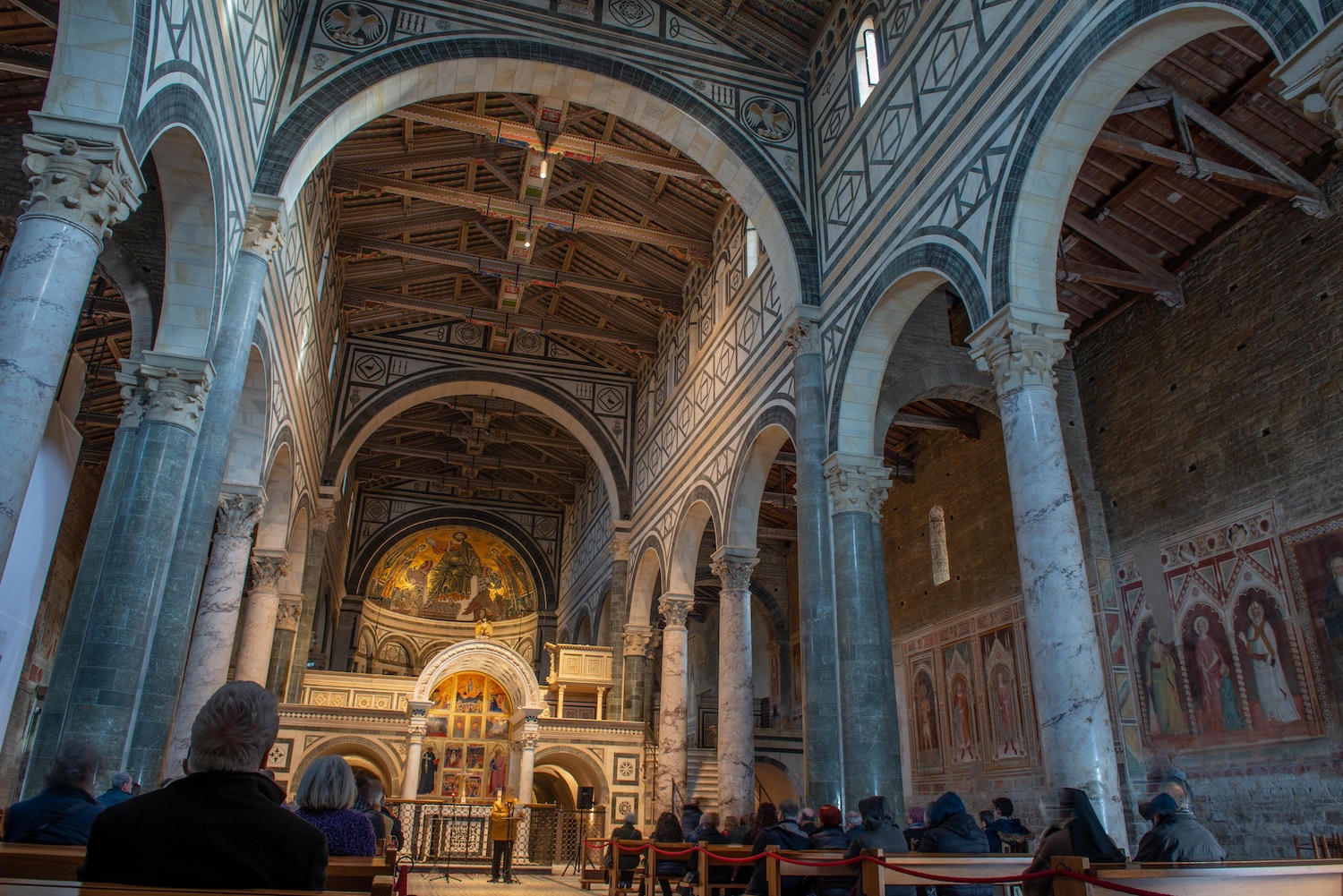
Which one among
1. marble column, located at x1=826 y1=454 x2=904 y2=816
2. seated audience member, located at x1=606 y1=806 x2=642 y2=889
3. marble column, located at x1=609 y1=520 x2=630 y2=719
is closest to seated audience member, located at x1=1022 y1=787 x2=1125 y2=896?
marble column, located at x1=826 y1=454 x2=904 y2=816

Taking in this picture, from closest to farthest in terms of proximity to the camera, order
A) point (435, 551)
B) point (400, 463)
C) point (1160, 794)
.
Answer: point (1160, 794) < point (400, 463) < point (435, 551)

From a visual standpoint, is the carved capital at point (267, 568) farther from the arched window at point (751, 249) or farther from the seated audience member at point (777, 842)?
the seated audience member at point (777, 842)

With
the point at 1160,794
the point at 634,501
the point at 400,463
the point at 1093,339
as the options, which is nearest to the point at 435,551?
the point at 400,463

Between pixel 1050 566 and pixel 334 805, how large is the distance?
20.1ft

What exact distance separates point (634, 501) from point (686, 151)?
9934 mm

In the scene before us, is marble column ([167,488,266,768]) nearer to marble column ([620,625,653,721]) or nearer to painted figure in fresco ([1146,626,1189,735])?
marble column ([620,625,653,721])

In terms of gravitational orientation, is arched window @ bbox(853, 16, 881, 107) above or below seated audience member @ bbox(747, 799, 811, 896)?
above

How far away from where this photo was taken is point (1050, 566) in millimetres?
7746

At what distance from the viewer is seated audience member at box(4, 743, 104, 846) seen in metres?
3.92

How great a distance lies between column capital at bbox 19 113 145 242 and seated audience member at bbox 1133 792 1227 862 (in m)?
7.54

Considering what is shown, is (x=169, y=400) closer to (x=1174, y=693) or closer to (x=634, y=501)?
(x=1174, y=693)

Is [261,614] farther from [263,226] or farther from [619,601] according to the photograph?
[263,226]

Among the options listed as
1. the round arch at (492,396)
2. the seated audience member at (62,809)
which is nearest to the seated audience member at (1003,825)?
the seated audience member at (62,809)

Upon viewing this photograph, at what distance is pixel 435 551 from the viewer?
33.5 meters
